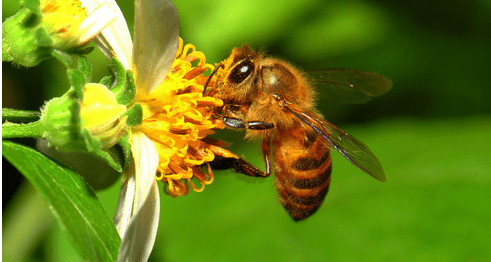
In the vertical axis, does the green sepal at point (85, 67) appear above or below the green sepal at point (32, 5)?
below

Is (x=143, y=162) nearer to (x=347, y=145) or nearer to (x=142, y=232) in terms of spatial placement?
(x=142, y=232)

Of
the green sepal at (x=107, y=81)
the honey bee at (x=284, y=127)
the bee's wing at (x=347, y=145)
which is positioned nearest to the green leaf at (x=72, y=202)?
the green sepal at (x=107, y=81)

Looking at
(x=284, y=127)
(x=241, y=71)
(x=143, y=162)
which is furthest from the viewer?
(x=284, y=127)

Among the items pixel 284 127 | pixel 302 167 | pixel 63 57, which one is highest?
pixel 63 57

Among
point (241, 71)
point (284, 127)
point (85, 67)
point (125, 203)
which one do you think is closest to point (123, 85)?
point (85, 67)

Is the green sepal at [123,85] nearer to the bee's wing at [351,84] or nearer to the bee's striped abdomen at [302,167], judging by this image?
the bee's striped abdomen at [302,167]

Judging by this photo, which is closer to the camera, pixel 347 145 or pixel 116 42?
pixel 116 42
